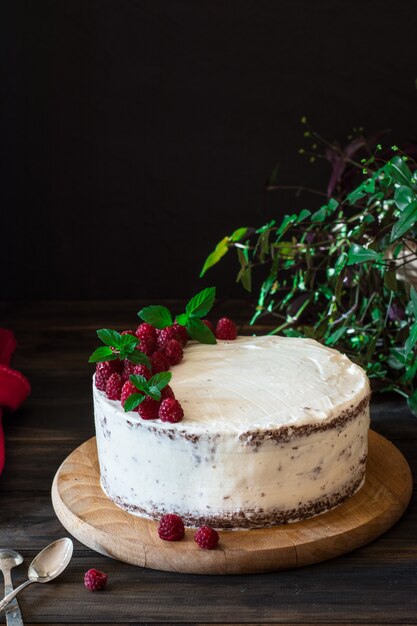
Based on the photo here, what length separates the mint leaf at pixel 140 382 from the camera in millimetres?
1682

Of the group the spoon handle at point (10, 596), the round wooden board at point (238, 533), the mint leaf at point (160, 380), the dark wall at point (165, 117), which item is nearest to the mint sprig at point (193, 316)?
the mint leaf at point (160, 380)

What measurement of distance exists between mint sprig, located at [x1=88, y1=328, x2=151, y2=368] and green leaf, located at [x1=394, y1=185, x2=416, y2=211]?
0.57 metres

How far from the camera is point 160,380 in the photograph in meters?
1.69

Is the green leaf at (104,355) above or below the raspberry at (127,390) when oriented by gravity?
above

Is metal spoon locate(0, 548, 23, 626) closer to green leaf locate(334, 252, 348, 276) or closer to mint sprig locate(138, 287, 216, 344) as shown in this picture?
mint sprig locate(138, 287, 216, 344)

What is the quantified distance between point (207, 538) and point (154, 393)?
0.86 ft

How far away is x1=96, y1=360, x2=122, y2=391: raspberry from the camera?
182 cm

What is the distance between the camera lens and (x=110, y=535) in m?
1.69

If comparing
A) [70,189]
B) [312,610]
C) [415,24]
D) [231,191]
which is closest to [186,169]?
[231,191]

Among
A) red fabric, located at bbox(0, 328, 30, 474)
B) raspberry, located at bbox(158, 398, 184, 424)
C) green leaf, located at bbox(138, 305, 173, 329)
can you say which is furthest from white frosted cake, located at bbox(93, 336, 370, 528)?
red fabric, located at bbox(0, 328, 30, 474)

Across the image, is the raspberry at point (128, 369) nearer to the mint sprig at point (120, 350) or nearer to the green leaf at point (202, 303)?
the mint sprig at point (120, 350)

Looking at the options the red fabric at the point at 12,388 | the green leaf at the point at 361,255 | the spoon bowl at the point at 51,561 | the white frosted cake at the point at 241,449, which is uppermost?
the green leaf at the point at 361,255

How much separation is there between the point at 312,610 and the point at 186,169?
197cm

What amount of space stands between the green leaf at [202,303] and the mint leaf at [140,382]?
28 centimetres
